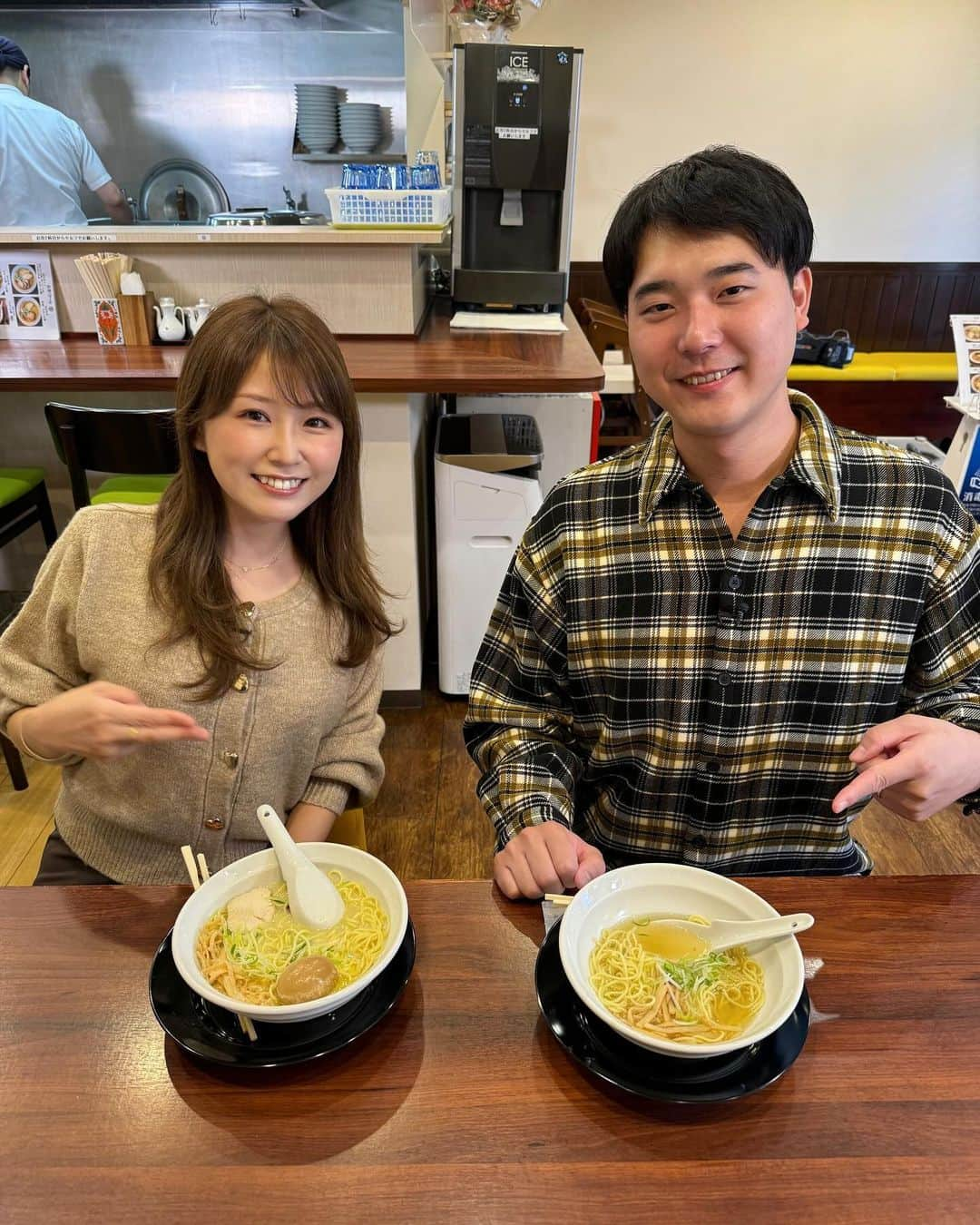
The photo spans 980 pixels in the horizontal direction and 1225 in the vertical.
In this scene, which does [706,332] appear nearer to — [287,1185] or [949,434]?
[287,1185]

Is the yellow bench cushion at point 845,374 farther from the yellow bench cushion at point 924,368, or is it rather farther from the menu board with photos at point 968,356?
the menu board with photos at point 968,356

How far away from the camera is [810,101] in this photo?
4578mm

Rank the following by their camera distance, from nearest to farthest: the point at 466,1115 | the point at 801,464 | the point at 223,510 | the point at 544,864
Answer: the point at 466,1115 < the point at 544,864 < the point at 801,464 < the point at 223,510

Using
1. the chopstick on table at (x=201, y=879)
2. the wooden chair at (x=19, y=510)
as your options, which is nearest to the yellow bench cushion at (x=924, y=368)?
the wooden chair at (x=19, y=510)

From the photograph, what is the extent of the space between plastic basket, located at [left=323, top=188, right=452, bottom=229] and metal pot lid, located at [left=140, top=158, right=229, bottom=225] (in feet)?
11.6

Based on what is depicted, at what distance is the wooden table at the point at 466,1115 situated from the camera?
603 millimetres

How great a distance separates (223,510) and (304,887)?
23.4 inches

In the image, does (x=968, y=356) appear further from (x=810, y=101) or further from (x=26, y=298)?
(x=26, y=298)

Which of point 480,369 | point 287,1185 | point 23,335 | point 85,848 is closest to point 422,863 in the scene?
point 85,848

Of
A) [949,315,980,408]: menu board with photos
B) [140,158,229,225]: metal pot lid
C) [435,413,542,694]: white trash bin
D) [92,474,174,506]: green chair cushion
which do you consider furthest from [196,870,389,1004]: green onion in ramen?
[140,158,229,225]: metal pot lid

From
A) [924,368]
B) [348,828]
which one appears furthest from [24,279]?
[924,368]

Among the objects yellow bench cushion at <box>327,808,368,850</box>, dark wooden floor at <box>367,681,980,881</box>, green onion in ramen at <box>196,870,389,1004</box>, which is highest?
green onion in ramen at <box>196,870,389,1004</box>

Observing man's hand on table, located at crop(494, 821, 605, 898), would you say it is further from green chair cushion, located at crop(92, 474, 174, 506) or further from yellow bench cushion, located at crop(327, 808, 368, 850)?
green chair cushion, located at crop(92, 474, 174, 506)

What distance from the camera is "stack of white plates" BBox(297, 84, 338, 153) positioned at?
16.4ft
